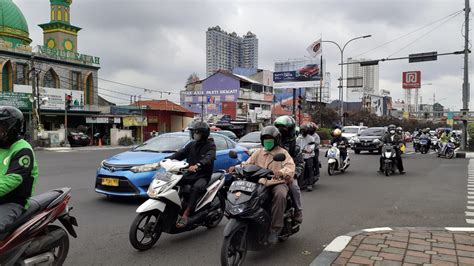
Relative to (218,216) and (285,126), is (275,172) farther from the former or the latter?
(218,216)

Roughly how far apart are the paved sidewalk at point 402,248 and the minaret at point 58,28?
40.1 m

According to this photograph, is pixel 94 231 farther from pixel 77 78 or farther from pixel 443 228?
pixel 77 78

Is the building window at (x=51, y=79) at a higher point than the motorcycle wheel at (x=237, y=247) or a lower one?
higher

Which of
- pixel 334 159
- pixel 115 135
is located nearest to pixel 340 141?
pixel 334 159

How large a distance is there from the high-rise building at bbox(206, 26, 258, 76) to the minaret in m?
32.3

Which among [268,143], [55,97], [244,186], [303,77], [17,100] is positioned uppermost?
[303,77]

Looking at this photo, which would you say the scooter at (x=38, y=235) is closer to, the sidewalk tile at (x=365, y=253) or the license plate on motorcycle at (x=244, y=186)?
the license plate on motorcycle at (x=244, y=186)

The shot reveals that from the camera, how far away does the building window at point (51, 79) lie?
3628 cm

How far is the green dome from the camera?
115 ft

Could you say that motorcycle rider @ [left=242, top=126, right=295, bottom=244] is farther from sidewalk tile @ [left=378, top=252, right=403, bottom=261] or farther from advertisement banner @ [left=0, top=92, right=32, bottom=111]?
advertisement banner @ [left=0, top=92, right=32, bottom=111]

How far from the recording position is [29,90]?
3391 cm

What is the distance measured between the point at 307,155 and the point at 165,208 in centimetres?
599

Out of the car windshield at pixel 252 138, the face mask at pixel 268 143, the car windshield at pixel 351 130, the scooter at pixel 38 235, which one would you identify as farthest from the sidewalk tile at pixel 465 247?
the car windshield at pixel 351 130

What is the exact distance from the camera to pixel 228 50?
80500 millimetres
